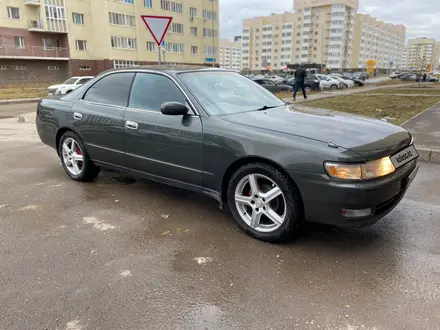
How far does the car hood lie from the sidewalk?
10.1ft

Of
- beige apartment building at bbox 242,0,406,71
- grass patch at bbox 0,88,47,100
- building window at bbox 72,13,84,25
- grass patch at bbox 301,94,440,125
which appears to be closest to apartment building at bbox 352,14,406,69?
beige apartment building at bbox 242,0,406,71

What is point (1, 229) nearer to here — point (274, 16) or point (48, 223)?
point (48, 223)

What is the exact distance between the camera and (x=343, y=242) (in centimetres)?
334

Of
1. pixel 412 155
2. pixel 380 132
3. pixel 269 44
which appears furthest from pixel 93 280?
pixel 269 44

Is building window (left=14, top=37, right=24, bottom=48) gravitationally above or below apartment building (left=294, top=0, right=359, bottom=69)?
below

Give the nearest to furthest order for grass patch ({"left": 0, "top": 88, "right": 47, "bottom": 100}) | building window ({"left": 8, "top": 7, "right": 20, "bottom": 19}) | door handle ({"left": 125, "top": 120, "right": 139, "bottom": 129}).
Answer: door handle ({"left": 125, "top": 120, "right": 139, "bottom": 129}), grass patch ({"left": 0, "top": 88, "right": 47, "bottom": 100}), building window ({"left": 8, "top": 7, "right": 20, "bottom": 19})

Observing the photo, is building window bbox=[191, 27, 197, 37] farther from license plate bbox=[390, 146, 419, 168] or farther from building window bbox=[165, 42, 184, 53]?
license plate bbox=[390, 146, 419, 168]

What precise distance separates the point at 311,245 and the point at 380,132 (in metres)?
1.23

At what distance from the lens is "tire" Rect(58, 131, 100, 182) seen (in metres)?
4.91

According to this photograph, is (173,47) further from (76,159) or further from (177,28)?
(76,159)

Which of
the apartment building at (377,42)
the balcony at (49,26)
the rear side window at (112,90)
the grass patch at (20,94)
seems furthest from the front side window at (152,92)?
the apartment building at (377,42)

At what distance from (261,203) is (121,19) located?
1875 inches

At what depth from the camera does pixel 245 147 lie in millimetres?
3219

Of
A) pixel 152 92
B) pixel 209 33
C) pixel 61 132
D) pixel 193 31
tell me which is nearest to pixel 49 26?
pixel 193 31
